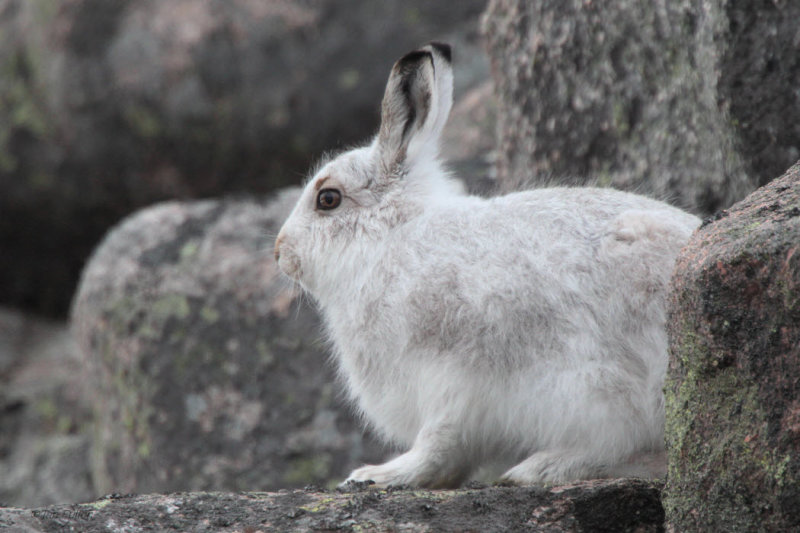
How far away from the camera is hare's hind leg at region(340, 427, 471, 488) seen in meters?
3.83

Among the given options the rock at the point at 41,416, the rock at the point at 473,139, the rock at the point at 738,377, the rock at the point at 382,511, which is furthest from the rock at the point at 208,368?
the rock at the point at 738,377

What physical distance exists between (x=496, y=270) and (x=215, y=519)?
1.39m

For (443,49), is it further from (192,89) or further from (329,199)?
(192,89)

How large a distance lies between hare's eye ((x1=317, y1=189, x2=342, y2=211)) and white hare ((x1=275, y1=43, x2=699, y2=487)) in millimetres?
250

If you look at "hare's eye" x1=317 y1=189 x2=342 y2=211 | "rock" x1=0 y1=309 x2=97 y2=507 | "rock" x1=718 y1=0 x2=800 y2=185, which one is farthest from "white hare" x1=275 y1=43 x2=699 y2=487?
"rock" x1=0 y1=309 x2=97 y2=507

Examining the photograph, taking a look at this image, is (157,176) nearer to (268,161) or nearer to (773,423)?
(268,161)

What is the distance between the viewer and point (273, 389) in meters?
6.47

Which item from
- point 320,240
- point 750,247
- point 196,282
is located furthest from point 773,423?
point 196,282

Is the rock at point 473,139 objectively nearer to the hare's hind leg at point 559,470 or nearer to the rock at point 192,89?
the rock at point 192,89

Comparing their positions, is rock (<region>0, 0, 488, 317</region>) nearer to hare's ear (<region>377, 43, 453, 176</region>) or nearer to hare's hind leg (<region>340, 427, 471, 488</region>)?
hare's ear (<region>377, 43, 453, 176</region>)

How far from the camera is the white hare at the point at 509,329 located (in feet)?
12.1

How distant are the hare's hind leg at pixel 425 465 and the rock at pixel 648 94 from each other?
1.76 meters

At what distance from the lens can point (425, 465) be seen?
3855 mm

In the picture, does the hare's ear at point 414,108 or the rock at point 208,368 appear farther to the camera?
the rock at point 208,368
